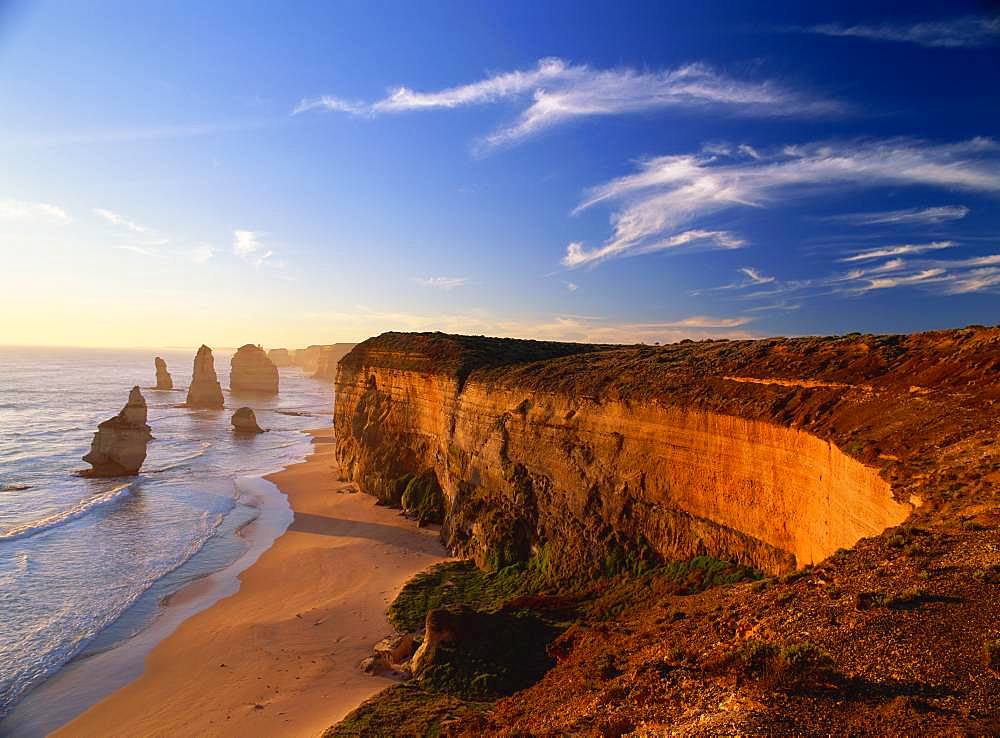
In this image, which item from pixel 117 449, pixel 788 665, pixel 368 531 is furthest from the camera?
pixel 117 449

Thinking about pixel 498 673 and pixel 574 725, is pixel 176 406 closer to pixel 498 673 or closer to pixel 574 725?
pixel 498 673

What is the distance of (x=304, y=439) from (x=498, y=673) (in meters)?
50.6

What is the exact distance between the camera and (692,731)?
220 inches

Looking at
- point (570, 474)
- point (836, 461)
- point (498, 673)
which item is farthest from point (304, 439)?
point (836, 461)

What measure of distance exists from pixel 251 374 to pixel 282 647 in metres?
99.0

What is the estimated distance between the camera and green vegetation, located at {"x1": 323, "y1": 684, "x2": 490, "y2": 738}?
11.3 meters

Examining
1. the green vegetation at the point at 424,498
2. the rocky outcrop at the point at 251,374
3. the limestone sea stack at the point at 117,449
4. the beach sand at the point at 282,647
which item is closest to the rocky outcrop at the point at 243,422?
the limestone sea stack at the point at 117,449

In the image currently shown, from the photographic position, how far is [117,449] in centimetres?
3781

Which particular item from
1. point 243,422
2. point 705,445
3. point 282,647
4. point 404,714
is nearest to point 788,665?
point 404,714

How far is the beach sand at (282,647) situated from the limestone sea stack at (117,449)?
19608 mm

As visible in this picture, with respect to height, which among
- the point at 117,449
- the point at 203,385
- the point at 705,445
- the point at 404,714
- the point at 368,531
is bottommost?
the point at 368,531

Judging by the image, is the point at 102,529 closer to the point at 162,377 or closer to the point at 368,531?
the point at 368,531

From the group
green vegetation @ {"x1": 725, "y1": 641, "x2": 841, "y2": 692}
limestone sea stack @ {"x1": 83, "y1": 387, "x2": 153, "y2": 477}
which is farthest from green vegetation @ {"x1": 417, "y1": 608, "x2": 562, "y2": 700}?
limestone sea stack @ {"x1": 83, "y1": 387, "x2": 153, "y2": 477}

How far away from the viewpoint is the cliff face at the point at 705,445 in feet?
36.6
